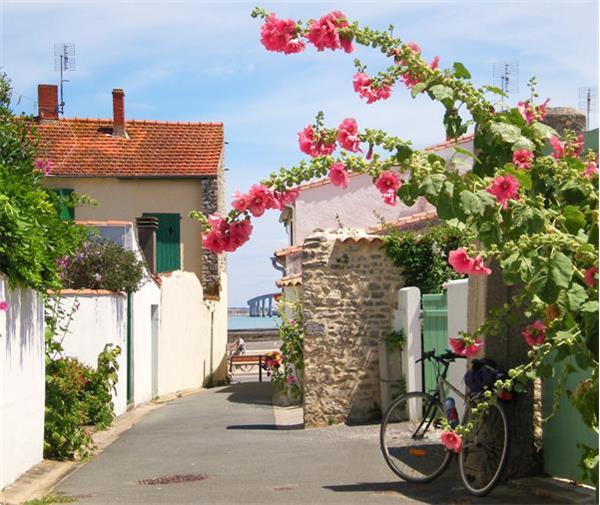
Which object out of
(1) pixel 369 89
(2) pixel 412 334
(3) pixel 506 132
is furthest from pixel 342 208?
(3) pixel 506 132

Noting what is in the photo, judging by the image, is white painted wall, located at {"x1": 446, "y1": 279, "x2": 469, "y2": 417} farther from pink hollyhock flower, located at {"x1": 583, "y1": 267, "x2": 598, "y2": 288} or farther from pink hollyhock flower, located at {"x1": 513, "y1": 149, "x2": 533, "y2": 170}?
pink hollyhock flower, located at {"x1": 583, "y1": 267, "x2": 598, "y2": 288}

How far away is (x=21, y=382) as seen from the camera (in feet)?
36.8

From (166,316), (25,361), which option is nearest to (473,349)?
(25,361)

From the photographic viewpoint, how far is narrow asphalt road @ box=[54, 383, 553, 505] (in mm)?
9445

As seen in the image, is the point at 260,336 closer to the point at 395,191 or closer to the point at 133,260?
the point at 133,260

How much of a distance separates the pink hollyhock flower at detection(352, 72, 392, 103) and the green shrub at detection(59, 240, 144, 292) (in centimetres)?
1234

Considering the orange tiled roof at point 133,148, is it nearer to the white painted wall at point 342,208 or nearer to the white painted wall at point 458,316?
the white painted wall at point 342,208

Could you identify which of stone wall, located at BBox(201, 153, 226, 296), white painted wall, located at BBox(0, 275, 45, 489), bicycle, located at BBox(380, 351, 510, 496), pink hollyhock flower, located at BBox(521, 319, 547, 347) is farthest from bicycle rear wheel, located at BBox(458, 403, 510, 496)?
stone wall, located at BBox(201, 153, 226, 296)

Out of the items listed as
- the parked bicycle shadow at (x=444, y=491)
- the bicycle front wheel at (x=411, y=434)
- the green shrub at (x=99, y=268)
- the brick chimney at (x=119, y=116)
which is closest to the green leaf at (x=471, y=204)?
the parked bicycle shadow at (x=444, y=491)

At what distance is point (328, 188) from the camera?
31234 millimetres

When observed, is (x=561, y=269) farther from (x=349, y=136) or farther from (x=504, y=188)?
(x=349, y=136)

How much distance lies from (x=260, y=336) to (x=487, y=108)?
5483 centimetres

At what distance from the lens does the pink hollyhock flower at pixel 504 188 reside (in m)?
5.58

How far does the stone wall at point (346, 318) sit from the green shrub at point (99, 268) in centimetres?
379
